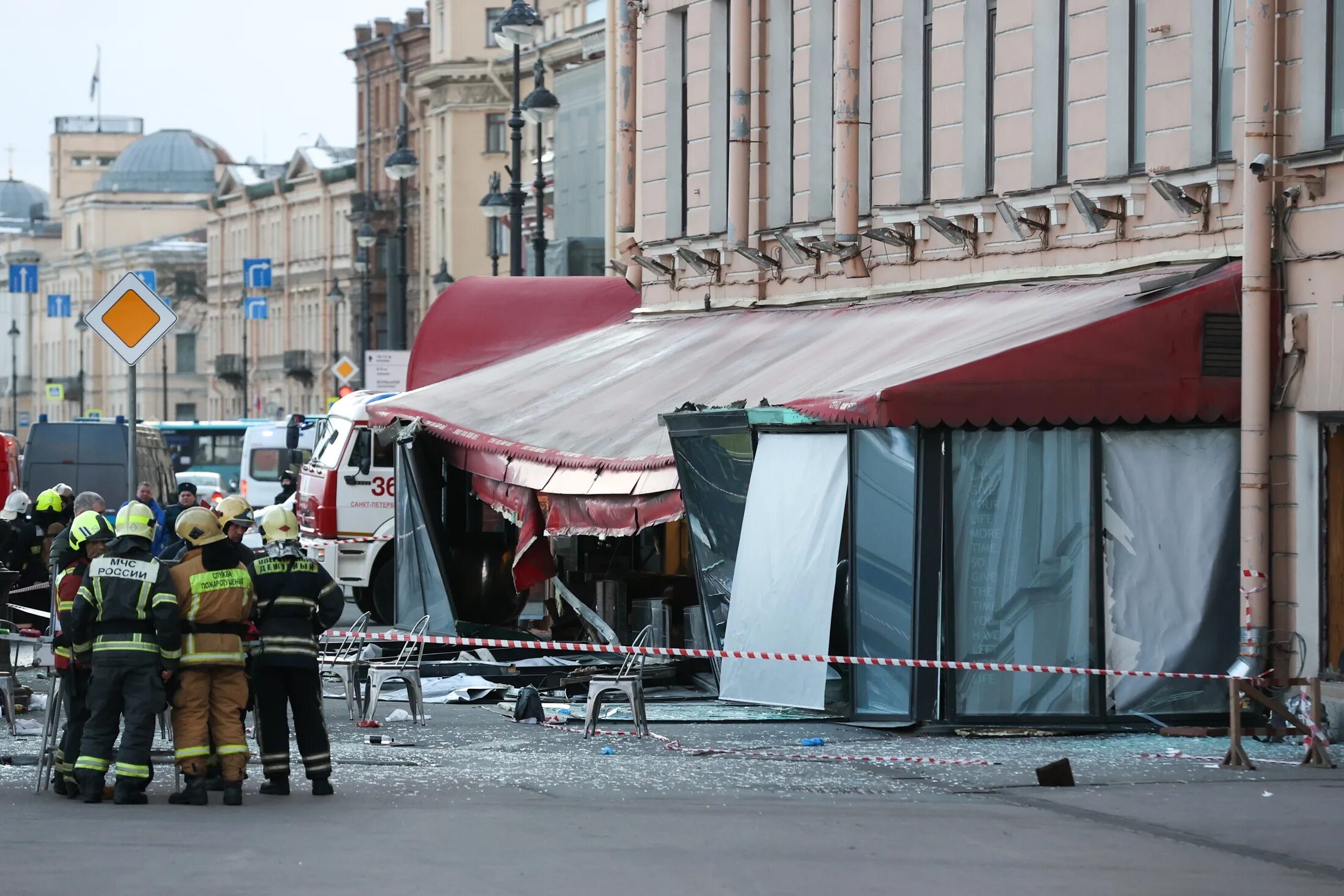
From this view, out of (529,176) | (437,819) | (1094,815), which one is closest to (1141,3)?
(1094,815)

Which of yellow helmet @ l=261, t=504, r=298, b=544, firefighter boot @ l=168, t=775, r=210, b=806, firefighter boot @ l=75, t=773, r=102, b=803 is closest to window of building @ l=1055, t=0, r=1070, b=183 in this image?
yellow helmet @ l=261, t=504, r=298, b=544

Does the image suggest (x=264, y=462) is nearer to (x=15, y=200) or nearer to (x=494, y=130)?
(x=494, y=130)

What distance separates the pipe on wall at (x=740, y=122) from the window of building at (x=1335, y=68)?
313 inches

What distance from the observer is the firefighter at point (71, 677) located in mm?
12938

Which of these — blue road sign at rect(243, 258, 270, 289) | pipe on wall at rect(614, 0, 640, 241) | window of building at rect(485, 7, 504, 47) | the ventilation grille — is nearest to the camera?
the ventilation grille

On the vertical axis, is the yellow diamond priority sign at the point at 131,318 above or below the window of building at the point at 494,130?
below

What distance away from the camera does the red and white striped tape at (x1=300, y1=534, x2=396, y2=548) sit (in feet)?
90.5

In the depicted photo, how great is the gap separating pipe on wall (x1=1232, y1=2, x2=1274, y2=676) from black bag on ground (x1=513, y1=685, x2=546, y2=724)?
15.9ft

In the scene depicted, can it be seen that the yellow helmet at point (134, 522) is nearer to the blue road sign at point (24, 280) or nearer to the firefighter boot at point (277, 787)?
the firefighter boot at point (277, 787)

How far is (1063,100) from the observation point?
58.9ft

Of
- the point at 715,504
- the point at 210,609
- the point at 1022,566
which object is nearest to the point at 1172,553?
the point at 1022,566

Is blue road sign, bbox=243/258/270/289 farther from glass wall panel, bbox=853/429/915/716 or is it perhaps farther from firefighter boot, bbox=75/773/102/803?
firefighter boot, bbox=75/773/102/803

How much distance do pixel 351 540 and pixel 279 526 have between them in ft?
47.1

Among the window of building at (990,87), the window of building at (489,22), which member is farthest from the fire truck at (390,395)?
the window of building at (489,22)
